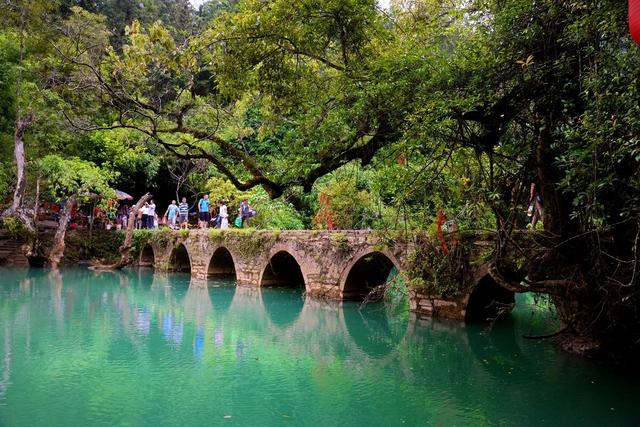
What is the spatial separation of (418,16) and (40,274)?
14881mm

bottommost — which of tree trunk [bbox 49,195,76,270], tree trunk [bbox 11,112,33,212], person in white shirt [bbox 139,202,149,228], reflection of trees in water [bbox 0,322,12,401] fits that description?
reflection of trees in water [bbox 0,322,12,401]

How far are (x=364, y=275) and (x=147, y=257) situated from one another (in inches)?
514

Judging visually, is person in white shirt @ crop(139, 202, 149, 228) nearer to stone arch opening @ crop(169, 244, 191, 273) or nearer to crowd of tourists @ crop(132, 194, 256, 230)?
crowd of tourists @ crop(132, 194, 256, 230)

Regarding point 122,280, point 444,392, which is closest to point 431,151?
point 444,392

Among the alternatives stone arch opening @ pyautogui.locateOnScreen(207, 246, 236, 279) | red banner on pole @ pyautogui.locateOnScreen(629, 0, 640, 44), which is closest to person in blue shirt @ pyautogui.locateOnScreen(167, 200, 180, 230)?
stone arch opening @ pyautogui.locateOnScreen(207, 246, 236, 279)

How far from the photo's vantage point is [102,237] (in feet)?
73.9

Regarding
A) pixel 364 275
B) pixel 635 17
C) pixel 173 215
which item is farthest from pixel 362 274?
pixel 173 215

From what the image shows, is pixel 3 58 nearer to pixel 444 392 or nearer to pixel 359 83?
pixel 359 83

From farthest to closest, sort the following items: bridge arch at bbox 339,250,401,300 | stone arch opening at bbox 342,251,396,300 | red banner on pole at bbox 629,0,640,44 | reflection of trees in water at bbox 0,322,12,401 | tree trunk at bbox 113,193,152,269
→ tree trunk at bbox 113,193,152,269
stone arch opening at bbox 342,251,396,300
bridge arch at bbox 339,250,401,300
reflection of trees in water at bbox 0,322,12,401
red banner on pole at bbox 629,0,640,44

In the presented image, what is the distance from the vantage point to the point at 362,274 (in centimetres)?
1290

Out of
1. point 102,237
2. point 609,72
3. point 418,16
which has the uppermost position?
point 418,16

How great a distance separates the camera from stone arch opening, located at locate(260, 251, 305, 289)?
51.7 feet

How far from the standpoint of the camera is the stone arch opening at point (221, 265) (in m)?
18.3

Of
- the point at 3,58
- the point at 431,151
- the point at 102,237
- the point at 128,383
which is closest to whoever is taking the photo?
the point at 128,383
